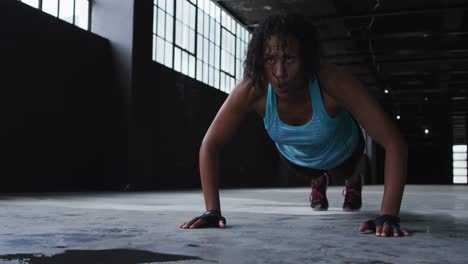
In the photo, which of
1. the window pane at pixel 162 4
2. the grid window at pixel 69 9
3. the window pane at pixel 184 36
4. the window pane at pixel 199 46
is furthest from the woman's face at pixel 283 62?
the window pane at pixel 199 46

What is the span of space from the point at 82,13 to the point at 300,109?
20.7ft

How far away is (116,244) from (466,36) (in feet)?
38.4

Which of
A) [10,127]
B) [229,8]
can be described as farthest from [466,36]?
[10,127]

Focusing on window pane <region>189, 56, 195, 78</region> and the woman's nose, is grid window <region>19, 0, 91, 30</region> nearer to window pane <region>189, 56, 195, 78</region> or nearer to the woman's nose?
window pane <region>189, 56, 195, 78</region>

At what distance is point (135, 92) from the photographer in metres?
7.76

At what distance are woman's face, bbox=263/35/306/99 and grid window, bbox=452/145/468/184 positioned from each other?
30.9 meters

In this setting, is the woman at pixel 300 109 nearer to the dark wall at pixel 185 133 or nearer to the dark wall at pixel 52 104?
the dark wall at pixel 52 104

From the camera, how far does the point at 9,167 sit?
5.91 meters

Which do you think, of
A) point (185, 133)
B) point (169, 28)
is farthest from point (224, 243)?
point (185, 133)

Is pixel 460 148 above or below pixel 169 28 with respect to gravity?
below

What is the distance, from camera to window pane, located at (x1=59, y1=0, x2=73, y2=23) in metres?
7.03

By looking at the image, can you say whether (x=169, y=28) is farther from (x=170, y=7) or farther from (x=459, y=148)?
(x=459, y=148)

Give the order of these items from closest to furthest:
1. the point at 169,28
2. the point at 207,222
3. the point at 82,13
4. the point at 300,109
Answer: the point at 207,222 → the point at 300,109 → the point at 82,13 → the point at 169,28

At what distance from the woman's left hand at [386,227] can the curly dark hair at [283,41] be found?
544 mm
